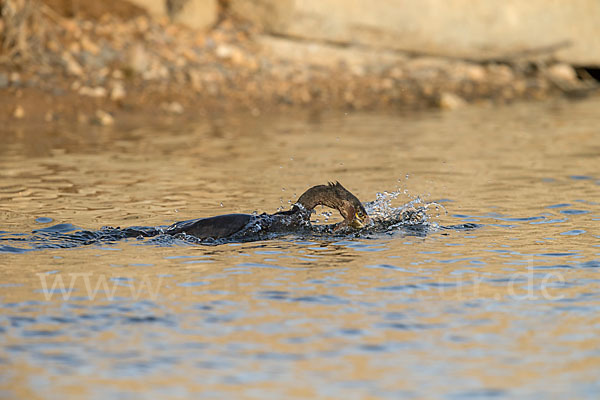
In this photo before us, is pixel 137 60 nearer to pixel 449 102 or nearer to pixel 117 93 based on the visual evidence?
pixel 117 93

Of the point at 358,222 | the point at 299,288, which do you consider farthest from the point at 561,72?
the point at 299,288

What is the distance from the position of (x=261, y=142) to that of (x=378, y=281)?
6.14 metres

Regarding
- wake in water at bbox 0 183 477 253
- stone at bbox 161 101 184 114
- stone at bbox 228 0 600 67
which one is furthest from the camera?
stone at bbox 228 0 600 67

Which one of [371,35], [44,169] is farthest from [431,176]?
[371,35]

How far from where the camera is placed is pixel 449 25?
16.2 m

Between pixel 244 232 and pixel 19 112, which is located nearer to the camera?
pixel 244 232

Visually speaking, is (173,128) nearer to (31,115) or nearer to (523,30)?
(31,115)

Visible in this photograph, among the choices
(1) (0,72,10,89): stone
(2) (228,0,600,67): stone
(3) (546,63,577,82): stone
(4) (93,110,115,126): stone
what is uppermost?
(2) (228,0,600,67): stone

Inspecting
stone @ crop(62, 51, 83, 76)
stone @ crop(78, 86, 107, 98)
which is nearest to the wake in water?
stone @ crop(78, 86, 107, 98)

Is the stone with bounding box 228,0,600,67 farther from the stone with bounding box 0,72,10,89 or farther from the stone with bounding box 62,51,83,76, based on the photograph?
the stone with bounding box 0,72,10,89

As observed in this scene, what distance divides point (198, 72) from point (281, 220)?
787 cm

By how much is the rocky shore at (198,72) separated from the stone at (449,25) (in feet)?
0.66

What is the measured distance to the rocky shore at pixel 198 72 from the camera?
1316cm

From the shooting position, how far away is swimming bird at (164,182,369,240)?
661 cm
